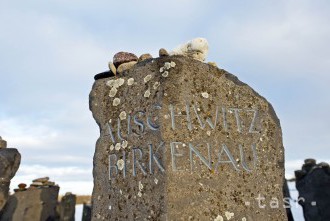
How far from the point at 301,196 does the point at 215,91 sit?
24.1 feet

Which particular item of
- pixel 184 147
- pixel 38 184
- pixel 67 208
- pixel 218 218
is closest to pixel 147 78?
pixel 184 147

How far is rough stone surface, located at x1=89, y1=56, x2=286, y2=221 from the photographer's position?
351 centimetres

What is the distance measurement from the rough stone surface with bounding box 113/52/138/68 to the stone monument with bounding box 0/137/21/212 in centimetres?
447

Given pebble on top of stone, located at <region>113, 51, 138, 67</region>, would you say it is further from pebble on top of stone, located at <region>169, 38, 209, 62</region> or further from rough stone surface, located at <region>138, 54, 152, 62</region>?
pebble on top of stone, located at <region>169, 38, 209, 62</region>

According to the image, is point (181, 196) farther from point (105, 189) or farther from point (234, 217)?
point (105, 189)

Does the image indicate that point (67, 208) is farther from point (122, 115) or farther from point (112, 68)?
point (122, 115)

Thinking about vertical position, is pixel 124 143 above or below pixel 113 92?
below

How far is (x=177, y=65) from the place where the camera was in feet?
12.2

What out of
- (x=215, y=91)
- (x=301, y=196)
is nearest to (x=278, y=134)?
(x=215, y=91)

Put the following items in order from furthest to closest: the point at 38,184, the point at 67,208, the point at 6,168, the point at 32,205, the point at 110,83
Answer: the point at 67,208
the point at 38,184
the point at 32,205
the point at 6,168
the point at 110,83

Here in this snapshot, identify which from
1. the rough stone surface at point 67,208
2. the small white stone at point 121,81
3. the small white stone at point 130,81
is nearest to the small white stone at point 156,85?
the small white stone at point 130,81

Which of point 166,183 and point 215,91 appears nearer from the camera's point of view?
point 166,183

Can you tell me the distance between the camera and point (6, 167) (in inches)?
305

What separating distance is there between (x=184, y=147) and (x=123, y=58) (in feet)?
3.80
